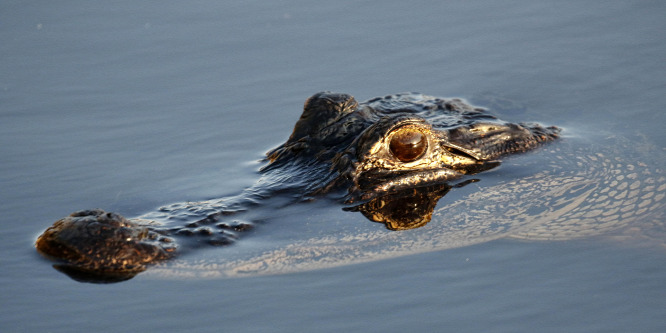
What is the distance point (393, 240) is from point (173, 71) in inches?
175

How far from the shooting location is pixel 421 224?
6.30 meters

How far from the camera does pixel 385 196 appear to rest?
652 cm

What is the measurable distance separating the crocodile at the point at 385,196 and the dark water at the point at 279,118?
0.15 metres

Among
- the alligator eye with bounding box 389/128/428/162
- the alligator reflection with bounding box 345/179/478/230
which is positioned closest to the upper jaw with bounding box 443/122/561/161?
the alligator eye with bounding box 389/128/428/162

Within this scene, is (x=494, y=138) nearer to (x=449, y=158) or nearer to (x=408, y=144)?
(x=449, y=158)

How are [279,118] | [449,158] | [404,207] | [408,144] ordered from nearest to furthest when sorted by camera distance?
1. [404,207]
2. [408,144]
3. [449,158]
4. [279,118]

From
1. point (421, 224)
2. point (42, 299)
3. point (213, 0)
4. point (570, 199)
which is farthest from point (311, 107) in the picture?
point (213, 0)

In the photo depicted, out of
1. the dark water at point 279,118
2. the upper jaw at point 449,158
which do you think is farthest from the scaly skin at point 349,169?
the dark water at point 279,118

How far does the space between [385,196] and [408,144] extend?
0.41m

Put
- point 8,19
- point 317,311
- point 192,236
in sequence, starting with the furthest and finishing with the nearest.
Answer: point 8,19, point 192,236, point 317,311

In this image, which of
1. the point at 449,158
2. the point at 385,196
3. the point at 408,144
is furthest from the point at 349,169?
the point at 449,158

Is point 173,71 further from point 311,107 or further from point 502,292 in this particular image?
point 502,292

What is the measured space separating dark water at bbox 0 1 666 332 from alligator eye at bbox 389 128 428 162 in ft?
2.81

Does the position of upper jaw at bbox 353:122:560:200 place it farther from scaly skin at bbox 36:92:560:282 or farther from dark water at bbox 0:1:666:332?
dark water at bbox 0:1:666:332
